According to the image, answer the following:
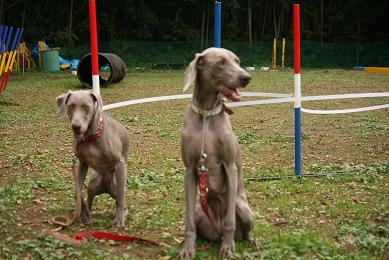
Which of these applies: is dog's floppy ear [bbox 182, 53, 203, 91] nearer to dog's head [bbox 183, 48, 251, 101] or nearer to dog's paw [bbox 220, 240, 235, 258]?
dog's head [bbox 183, 48, 251, 101]

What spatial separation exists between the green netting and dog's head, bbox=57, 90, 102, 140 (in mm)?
24191

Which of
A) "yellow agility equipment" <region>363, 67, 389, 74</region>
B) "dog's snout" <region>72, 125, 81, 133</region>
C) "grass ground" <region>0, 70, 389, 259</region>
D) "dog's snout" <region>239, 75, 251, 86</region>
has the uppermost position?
"dog's snout" <region>239, 75, 251, 86</region>

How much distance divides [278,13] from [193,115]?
32728mm

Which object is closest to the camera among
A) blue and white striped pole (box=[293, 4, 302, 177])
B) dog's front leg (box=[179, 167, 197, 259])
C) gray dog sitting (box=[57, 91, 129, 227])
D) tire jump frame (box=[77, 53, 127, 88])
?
dog's front leg (box=[179, 167, 197, 259])

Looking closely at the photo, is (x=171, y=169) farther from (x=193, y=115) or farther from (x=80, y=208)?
(x=193, y=115)

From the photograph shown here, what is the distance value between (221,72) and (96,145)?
150cm

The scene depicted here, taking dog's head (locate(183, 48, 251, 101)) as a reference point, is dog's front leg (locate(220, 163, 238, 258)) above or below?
below

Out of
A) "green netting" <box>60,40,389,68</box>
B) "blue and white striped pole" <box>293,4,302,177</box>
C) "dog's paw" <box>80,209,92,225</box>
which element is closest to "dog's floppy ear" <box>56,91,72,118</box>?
"dog's paw" <box>80,209,92,225</box>

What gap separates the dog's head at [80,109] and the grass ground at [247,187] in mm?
895

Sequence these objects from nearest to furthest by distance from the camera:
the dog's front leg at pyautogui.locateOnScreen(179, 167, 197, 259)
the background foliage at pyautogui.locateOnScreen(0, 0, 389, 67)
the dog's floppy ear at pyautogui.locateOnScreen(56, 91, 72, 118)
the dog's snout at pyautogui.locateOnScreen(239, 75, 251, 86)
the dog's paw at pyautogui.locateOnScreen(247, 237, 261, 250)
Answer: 1. the dog's snout at pyautogui.locateOnScreen(239, 75, 251, 86)
2. the dog's front leg at pyautogui.locateOnScreen(179, 167, 197, 259)
3. the dog's paw at pyautogui.locateOnScreen(247, 237, 261, 250)
4. the dog's floppy ear at pyautogui.locateOnScreen(56, 91, 72, 118)
5. the background foliage at pyautogui.locateOnScreen(0, 0, 389, 67)

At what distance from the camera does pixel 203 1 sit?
32375 millimetres

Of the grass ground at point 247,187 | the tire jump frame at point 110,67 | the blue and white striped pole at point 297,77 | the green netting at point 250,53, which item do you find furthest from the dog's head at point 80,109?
the green netting at point 250,53

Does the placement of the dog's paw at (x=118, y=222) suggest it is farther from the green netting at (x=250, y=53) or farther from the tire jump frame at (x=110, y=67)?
the green netting at (x=250, y=53)

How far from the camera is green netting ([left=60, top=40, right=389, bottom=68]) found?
29438 millimetres
